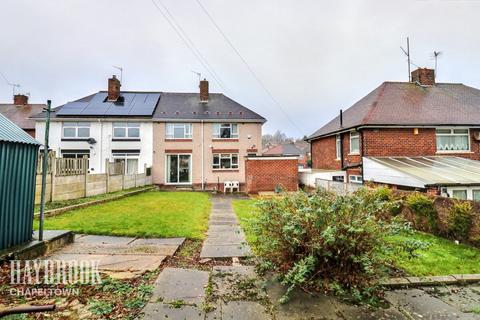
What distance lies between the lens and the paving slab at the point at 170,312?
2814 millimetres

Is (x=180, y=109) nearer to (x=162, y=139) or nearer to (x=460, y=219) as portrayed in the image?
(x=162, y=139)

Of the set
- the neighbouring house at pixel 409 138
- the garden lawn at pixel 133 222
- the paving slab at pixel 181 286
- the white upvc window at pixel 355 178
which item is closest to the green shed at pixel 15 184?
the garden lawn at pixel 133 222

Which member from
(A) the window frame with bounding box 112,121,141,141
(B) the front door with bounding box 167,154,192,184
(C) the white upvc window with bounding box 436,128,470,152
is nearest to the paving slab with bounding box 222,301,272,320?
(C) the white upvc window with bounding box 436,128,470,152

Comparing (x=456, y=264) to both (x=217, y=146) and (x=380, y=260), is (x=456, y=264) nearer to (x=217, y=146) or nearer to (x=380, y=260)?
(x=380, y=260)

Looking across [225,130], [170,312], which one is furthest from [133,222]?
[225,130]

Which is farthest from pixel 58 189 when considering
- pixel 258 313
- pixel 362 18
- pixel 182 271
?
pixel 362 18

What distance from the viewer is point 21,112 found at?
27562mm

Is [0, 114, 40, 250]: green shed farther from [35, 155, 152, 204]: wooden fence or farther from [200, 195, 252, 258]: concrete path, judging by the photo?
[35, 155, 152, 204]: wooden fence

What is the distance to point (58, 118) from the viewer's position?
20.4 metres

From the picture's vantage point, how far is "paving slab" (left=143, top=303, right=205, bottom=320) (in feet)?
9.23

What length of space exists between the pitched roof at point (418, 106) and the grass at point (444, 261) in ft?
29.9

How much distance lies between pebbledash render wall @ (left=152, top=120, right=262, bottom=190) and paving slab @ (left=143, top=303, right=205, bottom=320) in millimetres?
18216

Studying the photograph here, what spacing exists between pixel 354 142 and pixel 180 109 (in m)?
14.9

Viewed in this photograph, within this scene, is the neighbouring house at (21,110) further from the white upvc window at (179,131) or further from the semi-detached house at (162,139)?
the white upvc window at (179,131)
